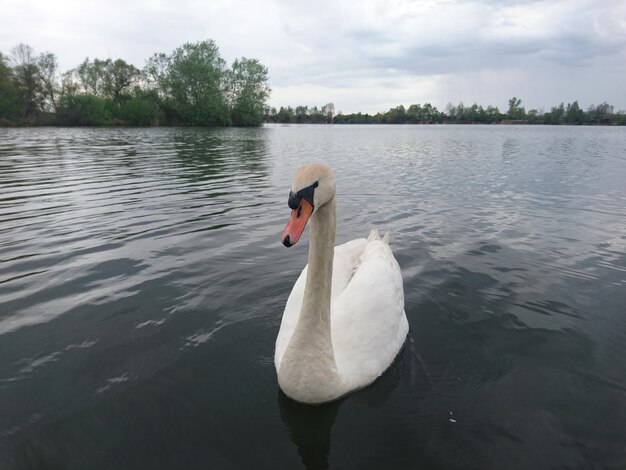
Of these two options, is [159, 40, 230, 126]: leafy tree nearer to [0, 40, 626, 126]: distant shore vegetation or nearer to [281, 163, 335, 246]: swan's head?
[0, 40, 626, 126]: distant shore vegetation

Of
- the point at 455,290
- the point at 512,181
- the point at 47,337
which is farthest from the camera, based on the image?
the point at 512,181

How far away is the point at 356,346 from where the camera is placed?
13.4 feet

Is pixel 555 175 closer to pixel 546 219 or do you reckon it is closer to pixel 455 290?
pixel 546 219

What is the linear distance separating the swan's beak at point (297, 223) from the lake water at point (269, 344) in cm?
178

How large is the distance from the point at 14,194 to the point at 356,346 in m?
12.6

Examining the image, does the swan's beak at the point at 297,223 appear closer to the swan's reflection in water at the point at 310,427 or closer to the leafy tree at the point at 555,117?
the swan's reflection in water at the point at 310,427

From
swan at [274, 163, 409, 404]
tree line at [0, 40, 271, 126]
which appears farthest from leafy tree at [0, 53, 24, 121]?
swan at [274, 163, 409, 404]

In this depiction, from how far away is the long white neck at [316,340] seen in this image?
11.9 feet

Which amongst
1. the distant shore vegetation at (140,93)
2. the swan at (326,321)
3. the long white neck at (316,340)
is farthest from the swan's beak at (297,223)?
the distant shore vegetation at (140,93)

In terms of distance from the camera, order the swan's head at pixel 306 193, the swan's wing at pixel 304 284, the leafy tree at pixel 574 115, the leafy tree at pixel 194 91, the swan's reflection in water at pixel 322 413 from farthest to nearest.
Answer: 1. the leafy tree at pixel 574 115
2. the leafy tree at pixel 194 91
3. the swan's wing at pixel 304 284
4. the swan's reflection in water at pixel 322 413
5. the swan's head at pixel 306 193

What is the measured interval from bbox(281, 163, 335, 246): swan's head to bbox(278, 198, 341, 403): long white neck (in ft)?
0.90

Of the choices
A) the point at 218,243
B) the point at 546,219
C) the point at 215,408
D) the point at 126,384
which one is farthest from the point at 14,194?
the point at 546,219

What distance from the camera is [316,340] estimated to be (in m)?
3.62

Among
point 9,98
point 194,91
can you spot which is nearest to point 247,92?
point 194,91
